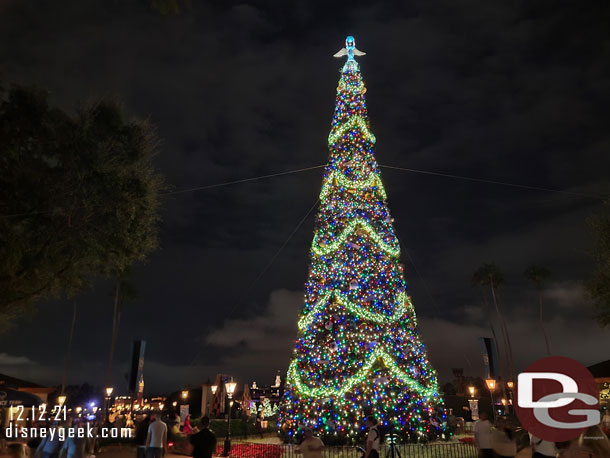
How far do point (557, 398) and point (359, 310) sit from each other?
30.9ft

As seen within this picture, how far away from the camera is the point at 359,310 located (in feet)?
49.4

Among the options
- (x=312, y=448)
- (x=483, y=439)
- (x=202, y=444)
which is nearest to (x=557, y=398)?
(x=483, y=439)

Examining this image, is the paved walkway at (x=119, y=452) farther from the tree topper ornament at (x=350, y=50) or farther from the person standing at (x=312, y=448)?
the tree topper ornament at (x=350, y=50)

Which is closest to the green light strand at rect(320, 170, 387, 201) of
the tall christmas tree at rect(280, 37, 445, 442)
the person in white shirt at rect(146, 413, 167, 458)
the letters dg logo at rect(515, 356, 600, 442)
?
the tall christmas tree at rect(280, 37, 445, 442)

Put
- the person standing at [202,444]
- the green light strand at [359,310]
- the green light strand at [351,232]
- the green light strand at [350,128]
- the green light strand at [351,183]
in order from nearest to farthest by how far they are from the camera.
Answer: the person standing at [202,444] < the green light strand at [359,310] < the green light strand at [351,232] < the green light strand at [351,183] < the green light strand at [350,128]

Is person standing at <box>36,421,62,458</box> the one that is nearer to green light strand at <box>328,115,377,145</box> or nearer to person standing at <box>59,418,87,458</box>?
person standing at <box>59,418,87,458</box>

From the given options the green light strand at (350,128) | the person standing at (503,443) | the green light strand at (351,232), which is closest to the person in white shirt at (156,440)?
the person standing at (503,443)

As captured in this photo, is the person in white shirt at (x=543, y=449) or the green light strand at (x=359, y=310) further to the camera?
the green light strand at (x=359, y=310)

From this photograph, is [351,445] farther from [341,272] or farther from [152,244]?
[152,244]

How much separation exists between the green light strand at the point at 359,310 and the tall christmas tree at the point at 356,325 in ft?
0.12

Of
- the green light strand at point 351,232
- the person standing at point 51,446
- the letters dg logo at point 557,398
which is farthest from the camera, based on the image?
the green light strand at point 351,232

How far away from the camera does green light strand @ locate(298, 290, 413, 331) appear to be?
49.2 feet

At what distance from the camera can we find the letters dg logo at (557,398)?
18.6ft

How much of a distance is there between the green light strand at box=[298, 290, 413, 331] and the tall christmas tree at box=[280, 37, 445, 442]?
4cm
